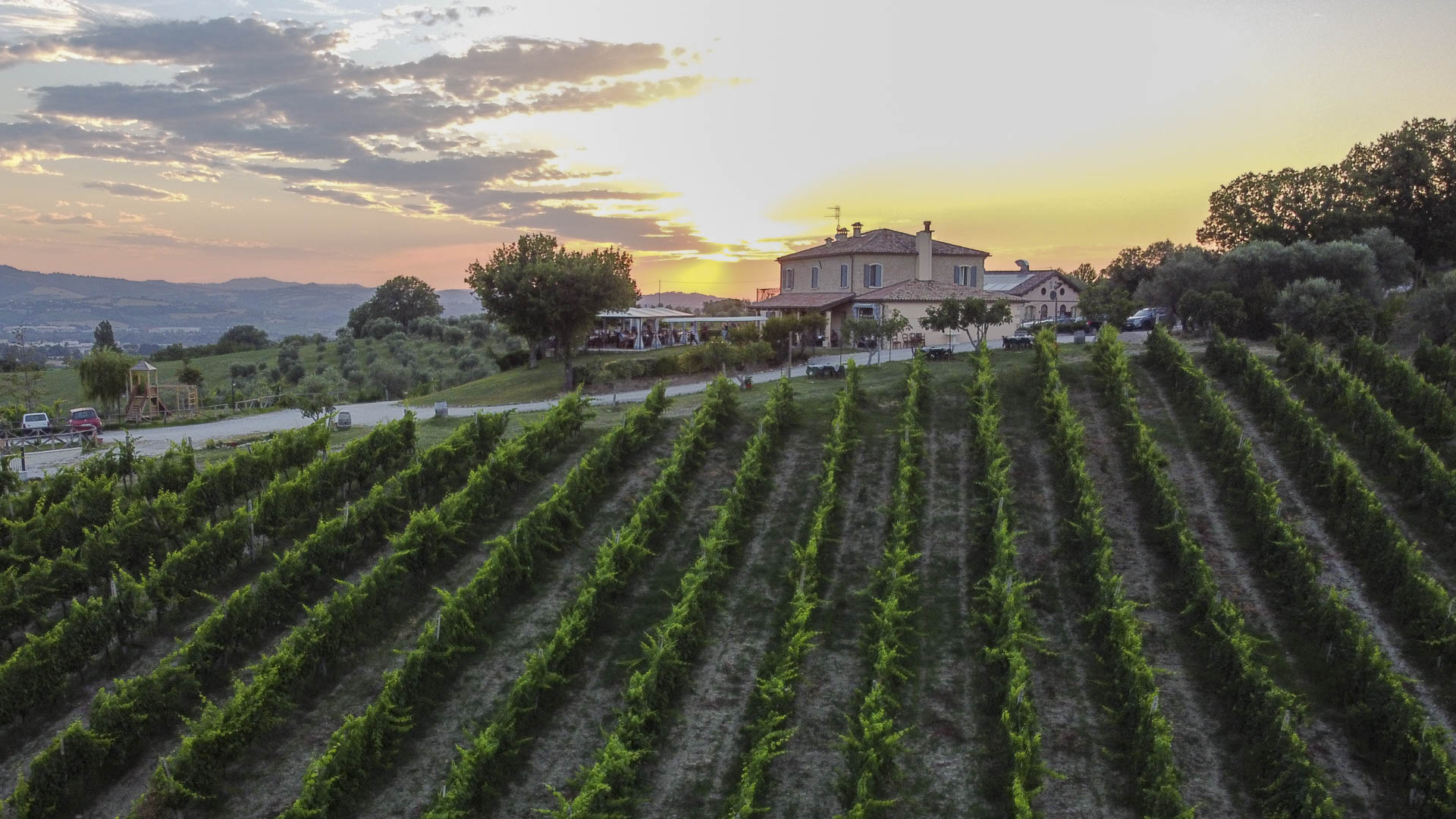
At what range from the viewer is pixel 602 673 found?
59.4 feet

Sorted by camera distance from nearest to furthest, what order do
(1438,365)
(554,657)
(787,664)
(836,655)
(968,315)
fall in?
(787,664), (554,657), (836,655), (1438,365), (968,315)

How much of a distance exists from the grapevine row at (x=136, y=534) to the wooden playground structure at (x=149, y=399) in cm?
1718

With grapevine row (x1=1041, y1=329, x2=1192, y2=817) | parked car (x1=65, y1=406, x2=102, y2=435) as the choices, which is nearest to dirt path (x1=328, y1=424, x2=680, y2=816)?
grapevine row (x1=1041, y1=329, x2=1192, y2=817)

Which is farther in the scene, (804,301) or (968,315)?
(804,301)

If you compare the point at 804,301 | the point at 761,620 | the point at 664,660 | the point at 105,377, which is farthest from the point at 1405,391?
the point at 105,377

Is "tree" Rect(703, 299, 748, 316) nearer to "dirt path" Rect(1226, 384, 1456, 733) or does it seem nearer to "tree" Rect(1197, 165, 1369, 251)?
"tree" Rect(1197, 165, 1369, 251)


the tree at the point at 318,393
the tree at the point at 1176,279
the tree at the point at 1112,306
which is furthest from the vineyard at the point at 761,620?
the tree at the point at 1176,279

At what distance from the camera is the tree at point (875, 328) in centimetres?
4231

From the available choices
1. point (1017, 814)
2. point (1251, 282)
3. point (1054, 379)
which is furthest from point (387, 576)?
point (1251, 282)

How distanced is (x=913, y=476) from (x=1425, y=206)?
178 ft

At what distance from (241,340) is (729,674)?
3960 inches

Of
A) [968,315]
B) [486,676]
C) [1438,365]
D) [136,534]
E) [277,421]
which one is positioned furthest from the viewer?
[968,315]

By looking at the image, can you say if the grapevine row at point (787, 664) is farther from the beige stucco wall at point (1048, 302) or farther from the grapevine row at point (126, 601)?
the beige stucco wall at point (1048, 302)

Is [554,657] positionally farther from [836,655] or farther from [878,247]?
[878,247]
